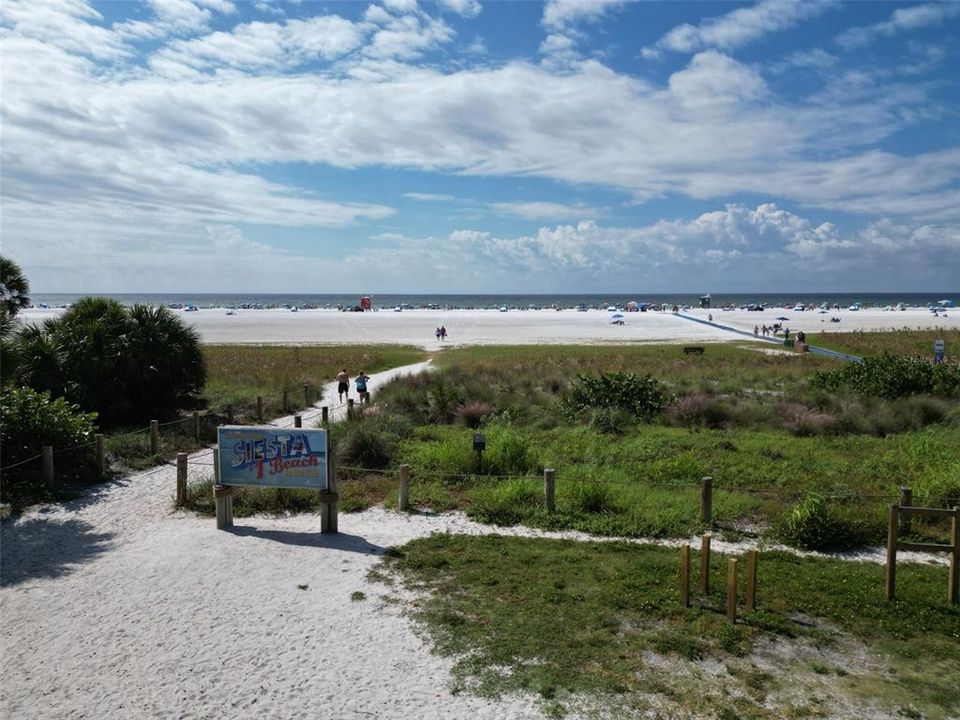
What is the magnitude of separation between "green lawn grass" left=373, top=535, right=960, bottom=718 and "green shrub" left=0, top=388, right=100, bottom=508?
26.7ft

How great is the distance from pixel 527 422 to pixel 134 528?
11.4m

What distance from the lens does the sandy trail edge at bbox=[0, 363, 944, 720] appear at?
20.9 feet

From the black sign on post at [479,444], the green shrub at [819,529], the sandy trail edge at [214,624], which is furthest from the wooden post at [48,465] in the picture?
the green shrub at [819,529]

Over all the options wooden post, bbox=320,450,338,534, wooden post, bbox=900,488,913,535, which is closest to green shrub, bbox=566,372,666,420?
wooden post, bbox=900,488,913,535

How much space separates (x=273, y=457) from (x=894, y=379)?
66.1 ft

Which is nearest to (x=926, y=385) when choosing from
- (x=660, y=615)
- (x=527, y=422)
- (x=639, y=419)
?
(x=639, y=419)

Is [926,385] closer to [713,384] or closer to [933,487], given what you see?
[713,384]

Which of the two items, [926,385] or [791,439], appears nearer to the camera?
[791,439]

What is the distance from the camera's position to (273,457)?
11.4 meters

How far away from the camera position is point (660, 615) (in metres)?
7.84

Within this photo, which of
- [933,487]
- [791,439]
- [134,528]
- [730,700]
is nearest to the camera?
[730,700]

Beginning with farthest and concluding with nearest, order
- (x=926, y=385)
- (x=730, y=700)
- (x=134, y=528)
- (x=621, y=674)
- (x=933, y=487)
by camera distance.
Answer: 1. (x=926, y=385)
2. (x=933, y=487)
3. (x=134, y=528)
4. (x=621, y=674)
5. (x=730, y=700)

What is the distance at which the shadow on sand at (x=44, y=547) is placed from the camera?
31.1 feet

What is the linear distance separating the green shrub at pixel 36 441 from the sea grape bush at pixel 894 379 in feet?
72.1
